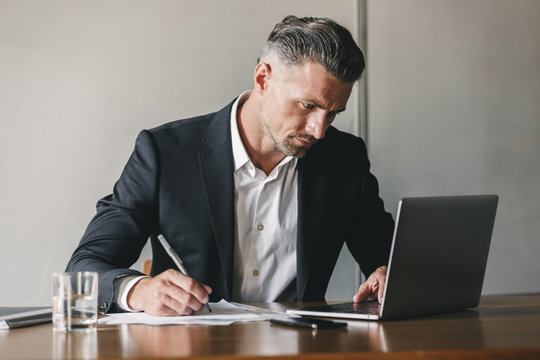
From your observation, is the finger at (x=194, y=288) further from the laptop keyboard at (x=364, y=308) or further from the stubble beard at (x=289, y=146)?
the stubble beard at (x=289, y=146)

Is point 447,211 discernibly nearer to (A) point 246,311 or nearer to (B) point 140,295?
(A) point 246,311

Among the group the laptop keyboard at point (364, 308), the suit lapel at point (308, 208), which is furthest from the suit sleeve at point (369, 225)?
the laptop keyboard at point (364, 308)

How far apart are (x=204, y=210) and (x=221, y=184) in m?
0.09

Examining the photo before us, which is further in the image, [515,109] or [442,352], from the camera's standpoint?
[515,109]

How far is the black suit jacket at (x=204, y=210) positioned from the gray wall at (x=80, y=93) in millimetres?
337

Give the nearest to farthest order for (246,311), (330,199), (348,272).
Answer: (246,311) < (330,199) < (348,272)

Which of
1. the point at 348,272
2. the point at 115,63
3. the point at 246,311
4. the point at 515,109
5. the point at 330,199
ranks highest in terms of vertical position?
the point at 115,63

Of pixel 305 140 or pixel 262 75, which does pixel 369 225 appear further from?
pixel 262 75

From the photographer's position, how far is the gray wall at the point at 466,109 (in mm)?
2480

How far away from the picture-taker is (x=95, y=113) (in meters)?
2.26

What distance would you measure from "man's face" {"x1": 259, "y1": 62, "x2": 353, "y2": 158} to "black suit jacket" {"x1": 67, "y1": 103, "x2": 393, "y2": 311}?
149 mm

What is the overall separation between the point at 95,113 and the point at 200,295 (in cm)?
116

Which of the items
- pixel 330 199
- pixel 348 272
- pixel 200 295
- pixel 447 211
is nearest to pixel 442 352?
pixel 447 211

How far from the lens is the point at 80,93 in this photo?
2248mm
